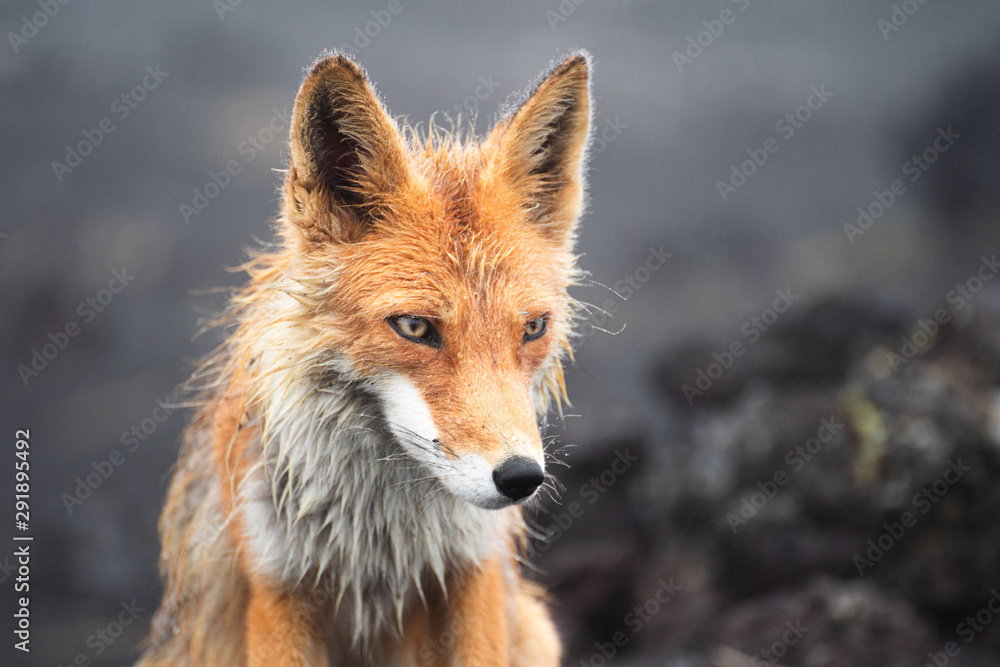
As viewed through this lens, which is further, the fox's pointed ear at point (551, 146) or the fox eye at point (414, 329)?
the fox's pointed ear at point (551, 146)

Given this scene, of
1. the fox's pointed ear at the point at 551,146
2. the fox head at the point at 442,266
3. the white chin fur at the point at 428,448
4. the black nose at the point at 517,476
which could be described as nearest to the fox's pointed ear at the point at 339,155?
the fox head at the point at 442,266

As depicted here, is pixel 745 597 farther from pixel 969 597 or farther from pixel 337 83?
pixel 337 83

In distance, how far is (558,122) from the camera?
304cm

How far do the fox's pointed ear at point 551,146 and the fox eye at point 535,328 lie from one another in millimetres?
534

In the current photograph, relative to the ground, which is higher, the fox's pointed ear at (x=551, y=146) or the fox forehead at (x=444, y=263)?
the fox's pointed ear at (x=551, y=146)

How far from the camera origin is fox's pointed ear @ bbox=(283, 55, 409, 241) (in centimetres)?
254

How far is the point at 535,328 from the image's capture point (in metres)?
2.67

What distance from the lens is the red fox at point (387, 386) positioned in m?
2.47

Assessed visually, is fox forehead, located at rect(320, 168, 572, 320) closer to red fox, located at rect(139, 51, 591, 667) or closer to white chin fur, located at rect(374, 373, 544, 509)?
red fox, located at rect(139, 51, 591, 667)

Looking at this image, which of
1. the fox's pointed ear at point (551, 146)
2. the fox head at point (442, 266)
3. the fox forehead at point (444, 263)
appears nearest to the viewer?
the fox head at point (442, 266)

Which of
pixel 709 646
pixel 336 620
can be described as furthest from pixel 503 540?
pixel 709 646

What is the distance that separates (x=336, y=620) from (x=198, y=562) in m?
0.74

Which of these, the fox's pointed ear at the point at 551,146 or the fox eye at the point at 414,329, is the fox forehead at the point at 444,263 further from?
the fox's pointed ear at the point at 551,146

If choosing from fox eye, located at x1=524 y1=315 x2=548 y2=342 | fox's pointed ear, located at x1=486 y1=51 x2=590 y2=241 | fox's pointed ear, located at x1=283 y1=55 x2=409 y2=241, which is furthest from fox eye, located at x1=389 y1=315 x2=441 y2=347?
fox's pointed ear, located at x1=486 y1=51 x2=590 y2=241
